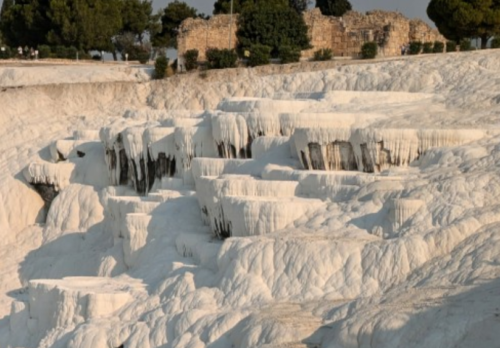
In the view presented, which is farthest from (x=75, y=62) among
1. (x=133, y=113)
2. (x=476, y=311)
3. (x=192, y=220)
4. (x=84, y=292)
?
(x=476, y=311)

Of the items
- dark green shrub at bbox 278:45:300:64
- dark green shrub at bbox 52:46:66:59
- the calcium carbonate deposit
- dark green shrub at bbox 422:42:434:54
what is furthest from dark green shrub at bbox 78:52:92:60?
dark green shrub at bbox 422:42:434:54

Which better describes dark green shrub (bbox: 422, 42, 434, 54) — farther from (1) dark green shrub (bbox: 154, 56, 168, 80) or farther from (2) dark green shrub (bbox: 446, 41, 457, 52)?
(1) dark green shrub (bbox: 154, 56, 168, 80)

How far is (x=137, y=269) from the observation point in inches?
1055

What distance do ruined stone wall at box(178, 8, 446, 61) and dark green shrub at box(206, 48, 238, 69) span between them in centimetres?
167

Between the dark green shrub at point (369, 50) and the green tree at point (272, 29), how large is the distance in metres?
3.64

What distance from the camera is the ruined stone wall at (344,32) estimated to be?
1775 inches

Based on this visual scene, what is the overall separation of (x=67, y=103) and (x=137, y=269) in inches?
591

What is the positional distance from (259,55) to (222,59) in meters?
1.28

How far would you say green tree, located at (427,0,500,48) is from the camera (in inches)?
1651

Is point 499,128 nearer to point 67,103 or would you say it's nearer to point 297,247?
point 297,247

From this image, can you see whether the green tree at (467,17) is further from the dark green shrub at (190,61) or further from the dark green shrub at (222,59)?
the dark green shrub at (190,61)

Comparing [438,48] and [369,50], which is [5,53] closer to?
[369,50]

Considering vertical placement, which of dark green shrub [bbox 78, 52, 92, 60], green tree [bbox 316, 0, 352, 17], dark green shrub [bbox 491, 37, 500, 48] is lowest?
dark green shrub [bbox 78, 52, 92, 60]

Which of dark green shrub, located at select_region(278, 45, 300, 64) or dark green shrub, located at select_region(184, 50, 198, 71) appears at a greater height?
dark green shrub, located at select_region(278, 45, 300, 64)
